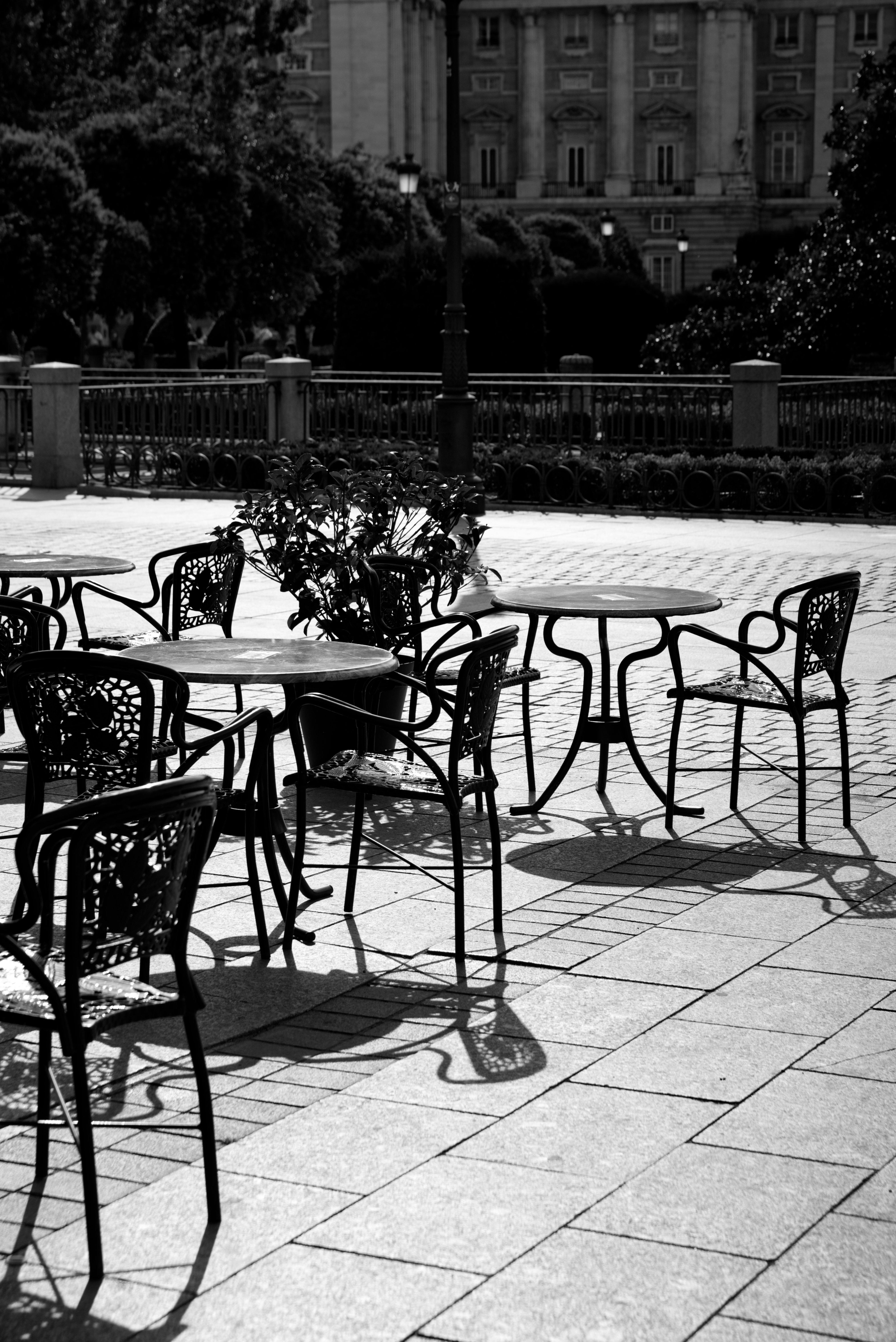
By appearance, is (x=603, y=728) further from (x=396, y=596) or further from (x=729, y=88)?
(x=729, y=88)

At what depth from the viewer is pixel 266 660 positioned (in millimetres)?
6297

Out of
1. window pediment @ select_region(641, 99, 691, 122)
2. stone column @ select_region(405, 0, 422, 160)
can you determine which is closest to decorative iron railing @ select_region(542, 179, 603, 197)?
window pediment @ select_region(641, 99, 691, 122)

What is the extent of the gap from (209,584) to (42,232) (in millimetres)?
27527

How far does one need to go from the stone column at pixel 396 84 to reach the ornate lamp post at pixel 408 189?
57.5m

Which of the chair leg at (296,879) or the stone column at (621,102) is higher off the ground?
the stone column at (621,102)

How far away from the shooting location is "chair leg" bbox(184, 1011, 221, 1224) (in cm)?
375

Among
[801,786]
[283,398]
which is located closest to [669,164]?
[283,398]

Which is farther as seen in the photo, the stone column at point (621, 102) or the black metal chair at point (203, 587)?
the stone column at point (621, 102)

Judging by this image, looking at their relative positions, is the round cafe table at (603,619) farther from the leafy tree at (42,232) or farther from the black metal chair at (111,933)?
the leafy tree at (42,232)

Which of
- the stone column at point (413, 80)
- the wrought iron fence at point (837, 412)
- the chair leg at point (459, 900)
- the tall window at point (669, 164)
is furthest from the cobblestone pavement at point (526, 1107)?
the tall window at point (669, 164)

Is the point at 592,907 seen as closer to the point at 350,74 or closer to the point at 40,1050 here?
the point at 40,1050

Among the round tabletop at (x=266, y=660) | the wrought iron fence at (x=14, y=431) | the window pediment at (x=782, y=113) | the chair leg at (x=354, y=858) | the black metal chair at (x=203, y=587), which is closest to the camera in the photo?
the round tabletop at (x=266, y=660)

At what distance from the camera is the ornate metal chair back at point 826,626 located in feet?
23.3

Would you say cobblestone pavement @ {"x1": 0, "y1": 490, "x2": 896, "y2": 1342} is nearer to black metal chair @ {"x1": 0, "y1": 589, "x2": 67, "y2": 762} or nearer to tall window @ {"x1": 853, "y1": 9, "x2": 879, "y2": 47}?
black metal chair @ {"x1": 0, "y1": 589, "x2": 67, "y2": 762}
